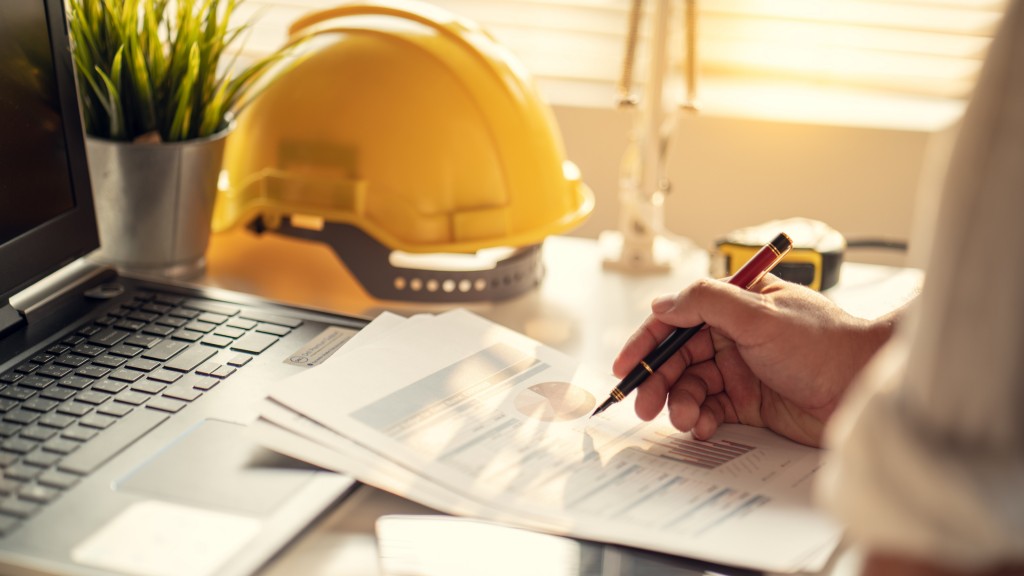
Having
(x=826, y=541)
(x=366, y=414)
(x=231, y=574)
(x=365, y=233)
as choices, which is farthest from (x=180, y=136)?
(x=826, y=541)

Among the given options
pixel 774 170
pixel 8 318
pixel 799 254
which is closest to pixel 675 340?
pixel 799 254

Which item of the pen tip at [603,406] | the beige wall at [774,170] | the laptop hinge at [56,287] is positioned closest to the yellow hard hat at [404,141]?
the laptop hinge at [56,287]

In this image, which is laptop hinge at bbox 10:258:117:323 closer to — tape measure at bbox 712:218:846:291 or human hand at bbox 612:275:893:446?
human hand at bbox 612:275:893:446

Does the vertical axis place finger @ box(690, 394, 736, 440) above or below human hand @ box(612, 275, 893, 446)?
below

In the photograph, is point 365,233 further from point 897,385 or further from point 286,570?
point 897,385

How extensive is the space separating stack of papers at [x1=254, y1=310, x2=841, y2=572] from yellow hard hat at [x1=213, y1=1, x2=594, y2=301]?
177 millimetres

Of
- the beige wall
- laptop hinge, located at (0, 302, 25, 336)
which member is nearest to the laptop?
laptop hinge, located at (0, 302, 25, 336)

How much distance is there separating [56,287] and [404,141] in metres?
0.29

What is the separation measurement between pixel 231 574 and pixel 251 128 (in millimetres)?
521

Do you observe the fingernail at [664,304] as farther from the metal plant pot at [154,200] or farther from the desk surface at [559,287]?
the metal plant pot at [154,200]

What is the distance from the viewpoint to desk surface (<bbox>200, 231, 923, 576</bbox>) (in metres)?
0.88

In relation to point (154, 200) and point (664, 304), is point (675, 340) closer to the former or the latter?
point (664, 304)

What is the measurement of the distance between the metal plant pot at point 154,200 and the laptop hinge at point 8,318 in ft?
0.43

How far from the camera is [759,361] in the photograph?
0.67 meters
